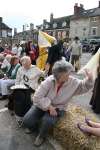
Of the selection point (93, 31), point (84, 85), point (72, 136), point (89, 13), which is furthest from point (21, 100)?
point (89, 13)

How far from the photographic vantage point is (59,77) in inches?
227

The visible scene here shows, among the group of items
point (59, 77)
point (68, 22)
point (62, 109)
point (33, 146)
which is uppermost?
point (68, 22)

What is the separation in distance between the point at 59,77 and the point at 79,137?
3.27 feet

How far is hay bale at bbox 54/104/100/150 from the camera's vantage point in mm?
5256

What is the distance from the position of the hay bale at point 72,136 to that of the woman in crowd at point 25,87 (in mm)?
1010

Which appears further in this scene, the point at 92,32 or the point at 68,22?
the point at 68,22

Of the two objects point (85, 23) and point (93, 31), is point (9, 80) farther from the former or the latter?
point (85, 23)

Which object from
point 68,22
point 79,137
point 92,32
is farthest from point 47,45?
point 68,22

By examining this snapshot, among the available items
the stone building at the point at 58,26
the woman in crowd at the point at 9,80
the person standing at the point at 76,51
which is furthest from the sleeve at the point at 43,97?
the stone building at the point at 58,26

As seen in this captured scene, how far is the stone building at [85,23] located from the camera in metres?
75.4

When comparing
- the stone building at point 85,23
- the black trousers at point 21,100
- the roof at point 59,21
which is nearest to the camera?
the black trousers at point 21,100

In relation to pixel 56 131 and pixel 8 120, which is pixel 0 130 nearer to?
pixel 8 120

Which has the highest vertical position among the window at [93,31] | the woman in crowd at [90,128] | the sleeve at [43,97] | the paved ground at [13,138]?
the window at [93,31]

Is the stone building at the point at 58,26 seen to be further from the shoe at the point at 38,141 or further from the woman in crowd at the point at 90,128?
the woman in crowd at the point at 90,128
